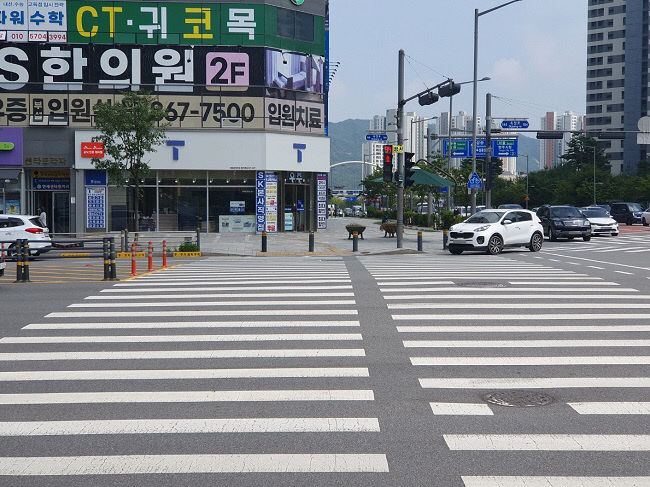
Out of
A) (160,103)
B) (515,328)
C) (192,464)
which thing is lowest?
(192,464)

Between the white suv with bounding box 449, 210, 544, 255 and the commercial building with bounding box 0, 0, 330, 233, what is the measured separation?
Answer: 17.3 meters

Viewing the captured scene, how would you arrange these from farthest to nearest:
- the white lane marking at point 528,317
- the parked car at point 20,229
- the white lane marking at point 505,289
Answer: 1. the parked car at point 20,229
2. the white lane marking at point 505,289
3. the white lane marking at point 528,317

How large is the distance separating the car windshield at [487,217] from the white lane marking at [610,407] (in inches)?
910

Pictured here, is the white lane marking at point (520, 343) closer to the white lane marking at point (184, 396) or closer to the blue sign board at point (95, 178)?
the white lane marking at point (184, 396)

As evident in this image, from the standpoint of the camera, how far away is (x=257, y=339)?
10.9 meters

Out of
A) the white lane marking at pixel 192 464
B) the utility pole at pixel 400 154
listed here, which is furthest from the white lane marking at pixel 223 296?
the utility pole at pixel 400 154

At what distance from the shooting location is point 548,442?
20.7ft

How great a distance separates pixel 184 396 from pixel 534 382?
3.73 meters

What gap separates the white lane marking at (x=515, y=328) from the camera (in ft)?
37.6

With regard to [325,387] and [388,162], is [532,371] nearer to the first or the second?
[325,387]

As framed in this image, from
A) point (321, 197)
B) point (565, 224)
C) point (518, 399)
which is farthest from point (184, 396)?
point (321, 197)

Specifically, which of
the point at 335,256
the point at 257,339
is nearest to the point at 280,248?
the point at 335,256

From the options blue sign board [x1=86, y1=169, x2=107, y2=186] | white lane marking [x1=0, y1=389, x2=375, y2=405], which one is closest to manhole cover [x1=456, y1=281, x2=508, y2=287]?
white lane marking [x1=0, y1=389, x2=375, y2=405]

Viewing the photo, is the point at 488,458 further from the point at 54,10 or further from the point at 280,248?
the point at 54,10
